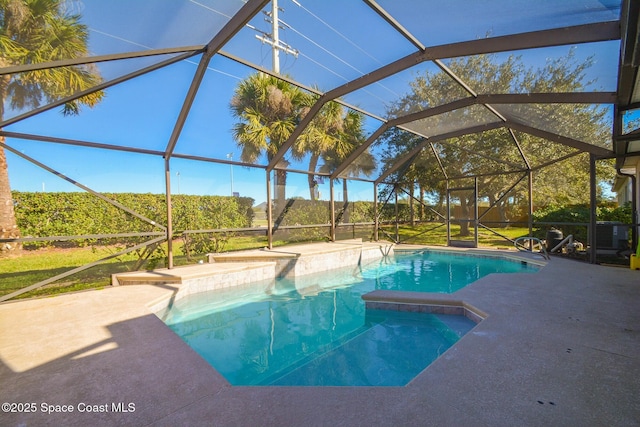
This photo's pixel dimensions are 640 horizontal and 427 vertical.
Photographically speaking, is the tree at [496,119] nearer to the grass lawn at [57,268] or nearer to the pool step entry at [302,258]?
the pool step entry at [302,258]

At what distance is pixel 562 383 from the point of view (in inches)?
80.4

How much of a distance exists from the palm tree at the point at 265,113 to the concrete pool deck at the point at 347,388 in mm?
5616

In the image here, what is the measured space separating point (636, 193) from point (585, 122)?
403 centimetres

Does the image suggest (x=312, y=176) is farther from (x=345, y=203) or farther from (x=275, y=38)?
(x=275, y=38)

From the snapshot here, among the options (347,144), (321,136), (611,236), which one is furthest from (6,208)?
(611,236)

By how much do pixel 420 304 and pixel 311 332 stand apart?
1722 millimetres

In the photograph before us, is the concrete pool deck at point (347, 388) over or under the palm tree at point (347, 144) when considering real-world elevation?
under

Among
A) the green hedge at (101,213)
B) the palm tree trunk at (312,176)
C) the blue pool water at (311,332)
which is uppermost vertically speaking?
the palm tree trunk at (312,176)

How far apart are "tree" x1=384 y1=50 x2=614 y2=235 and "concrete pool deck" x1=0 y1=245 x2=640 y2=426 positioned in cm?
394

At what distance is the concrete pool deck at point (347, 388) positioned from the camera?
1.74 m

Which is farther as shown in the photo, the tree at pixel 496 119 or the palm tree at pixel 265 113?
the palm tree at pixel 265 113

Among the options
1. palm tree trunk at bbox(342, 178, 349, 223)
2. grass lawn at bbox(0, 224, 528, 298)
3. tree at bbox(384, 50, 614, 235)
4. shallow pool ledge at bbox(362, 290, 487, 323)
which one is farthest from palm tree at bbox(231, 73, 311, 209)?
shallow pool ledge at bbox(362, 290, 487, 323)

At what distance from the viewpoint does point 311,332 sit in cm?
437

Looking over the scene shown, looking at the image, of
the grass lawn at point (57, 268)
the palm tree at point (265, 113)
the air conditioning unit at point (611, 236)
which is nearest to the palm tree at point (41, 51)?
the grass lawn at point (57, 268)
